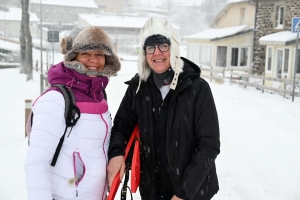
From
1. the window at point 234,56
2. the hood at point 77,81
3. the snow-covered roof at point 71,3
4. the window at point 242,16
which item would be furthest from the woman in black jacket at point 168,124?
the snow-covered roof at point 71,3

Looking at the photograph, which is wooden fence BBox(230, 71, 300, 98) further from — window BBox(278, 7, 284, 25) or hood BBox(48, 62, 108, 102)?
hood BBox(48, 62, 108, 102)

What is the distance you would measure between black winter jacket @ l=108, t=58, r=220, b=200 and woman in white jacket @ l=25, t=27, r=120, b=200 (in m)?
0.29

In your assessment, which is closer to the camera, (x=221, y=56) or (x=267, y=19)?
(x=267, y=19)

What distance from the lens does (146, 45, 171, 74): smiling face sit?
9.40ft

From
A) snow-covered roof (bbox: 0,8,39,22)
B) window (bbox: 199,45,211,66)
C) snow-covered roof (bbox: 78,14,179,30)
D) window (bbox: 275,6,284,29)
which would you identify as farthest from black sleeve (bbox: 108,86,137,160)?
snow-covered roof (bbox: 0,8,39,22)

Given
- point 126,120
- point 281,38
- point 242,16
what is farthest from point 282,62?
point 126,120

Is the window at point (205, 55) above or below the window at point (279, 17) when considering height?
below

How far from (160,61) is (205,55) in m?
27.2

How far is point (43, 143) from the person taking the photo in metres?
2.34

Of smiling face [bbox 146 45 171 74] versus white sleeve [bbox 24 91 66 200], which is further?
smiling face [bbox 146 45 171 74]

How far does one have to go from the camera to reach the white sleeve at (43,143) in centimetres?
232

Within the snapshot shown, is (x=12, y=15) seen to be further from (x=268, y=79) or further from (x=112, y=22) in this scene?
(x=268, y=79)

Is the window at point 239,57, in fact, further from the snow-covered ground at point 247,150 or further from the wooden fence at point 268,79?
the snow-covered ground at point 247,150

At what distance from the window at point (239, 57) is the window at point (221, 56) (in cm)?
87
